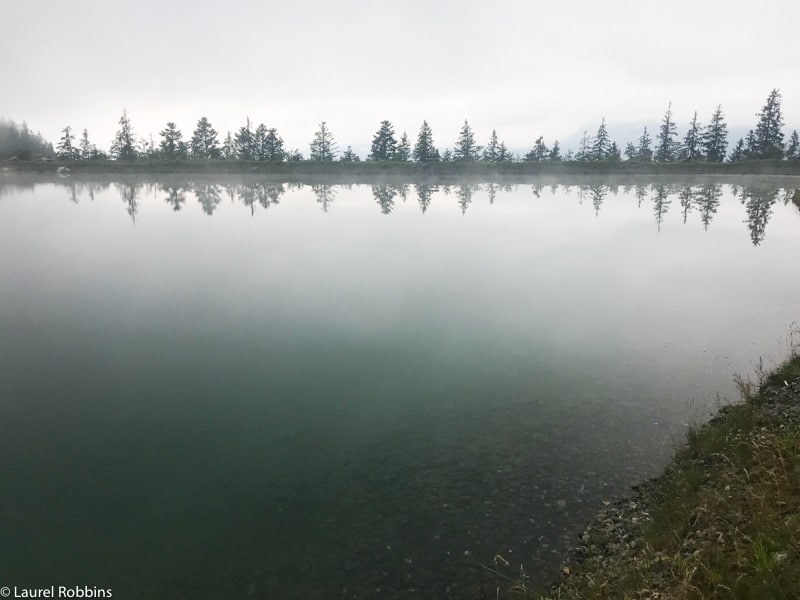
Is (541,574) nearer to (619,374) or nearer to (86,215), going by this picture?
(619,374)

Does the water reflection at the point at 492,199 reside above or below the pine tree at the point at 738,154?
below

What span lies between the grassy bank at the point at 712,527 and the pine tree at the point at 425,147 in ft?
296

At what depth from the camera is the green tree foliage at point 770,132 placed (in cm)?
8100

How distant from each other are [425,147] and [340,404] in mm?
89364

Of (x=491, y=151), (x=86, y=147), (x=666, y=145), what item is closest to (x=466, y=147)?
(x=491, y=151)

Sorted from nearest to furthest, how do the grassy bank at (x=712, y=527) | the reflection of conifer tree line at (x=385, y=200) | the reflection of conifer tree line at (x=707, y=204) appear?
1. the grassy bank at (x=712, y=527)
2. the reflection of conifer tree line at (x=707, y=204)
3. the reflection of conifer tree line at (x=385, y=200)

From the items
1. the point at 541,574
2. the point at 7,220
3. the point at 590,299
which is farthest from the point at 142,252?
the point at 541,574

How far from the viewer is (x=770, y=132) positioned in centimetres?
8269

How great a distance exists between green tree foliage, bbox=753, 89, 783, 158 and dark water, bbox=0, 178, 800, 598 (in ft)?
254

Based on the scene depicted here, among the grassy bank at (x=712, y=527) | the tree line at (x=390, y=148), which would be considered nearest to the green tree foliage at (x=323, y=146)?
the tree line at (x=390, y=148)

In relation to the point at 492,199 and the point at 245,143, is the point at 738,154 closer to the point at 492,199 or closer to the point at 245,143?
the point at 492,199

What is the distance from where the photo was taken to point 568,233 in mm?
30219

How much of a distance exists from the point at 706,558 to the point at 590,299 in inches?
492

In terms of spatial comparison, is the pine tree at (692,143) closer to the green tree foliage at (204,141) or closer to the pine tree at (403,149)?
the pine tree at (403,149)
